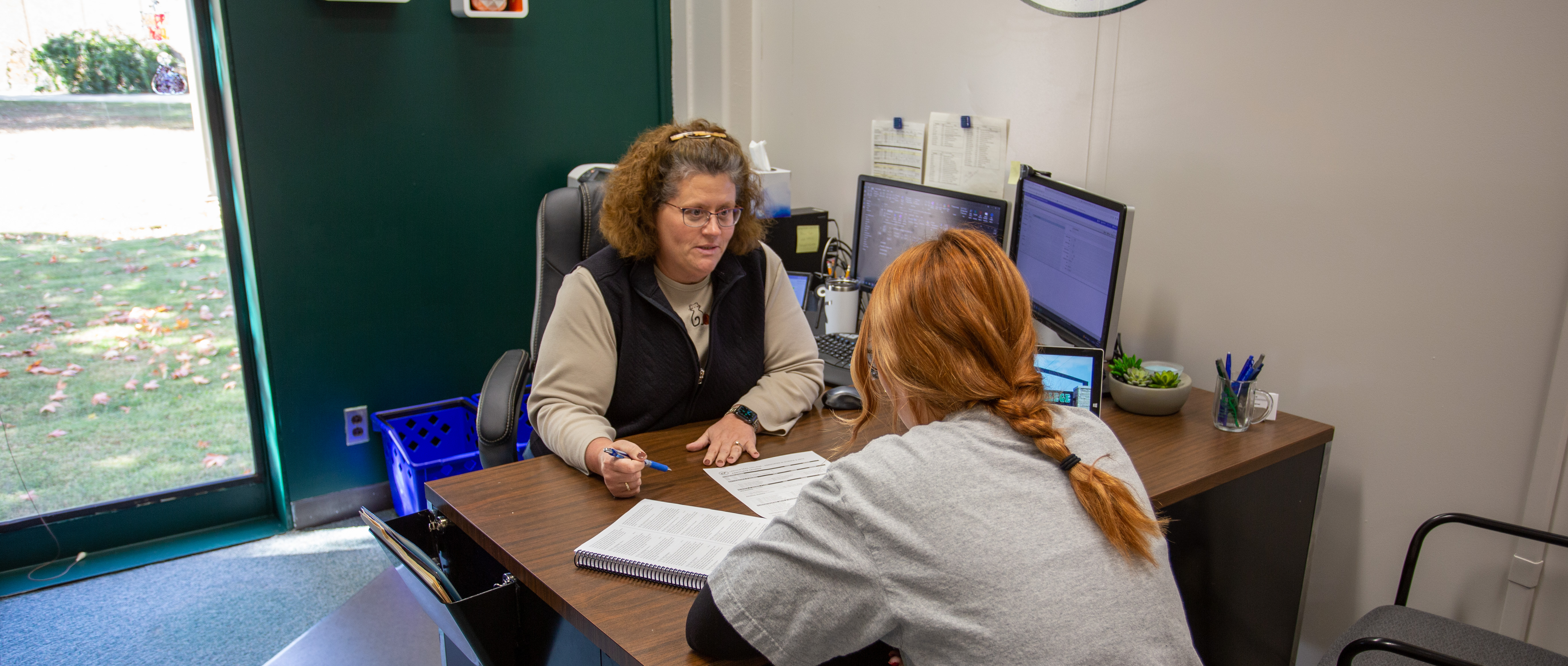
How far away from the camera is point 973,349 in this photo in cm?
96

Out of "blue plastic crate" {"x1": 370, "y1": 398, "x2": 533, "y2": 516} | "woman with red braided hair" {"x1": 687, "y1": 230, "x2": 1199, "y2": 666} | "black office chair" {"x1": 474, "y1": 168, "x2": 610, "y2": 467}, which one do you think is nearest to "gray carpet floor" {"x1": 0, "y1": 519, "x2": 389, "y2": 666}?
"blue plastic crate" {"x1": 370, "y1": 398, "x2": 533, "y2": 516}

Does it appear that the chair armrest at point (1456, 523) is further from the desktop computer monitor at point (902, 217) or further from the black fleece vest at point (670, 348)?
the black fleece vest at point (670, 348)

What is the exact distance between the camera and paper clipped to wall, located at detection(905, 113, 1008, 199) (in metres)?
2.39

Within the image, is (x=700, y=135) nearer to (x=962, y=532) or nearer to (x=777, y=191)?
(x=777, y=191)

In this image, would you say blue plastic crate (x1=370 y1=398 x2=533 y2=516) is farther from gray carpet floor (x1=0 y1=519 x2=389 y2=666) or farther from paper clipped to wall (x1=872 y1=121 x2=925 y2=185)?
paper clipped to wall (x1=872 y1=121 x2=925 y2=185)

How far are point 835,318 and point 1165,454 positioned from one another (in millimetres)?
1026

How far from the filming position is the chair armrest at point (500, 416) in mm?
1766

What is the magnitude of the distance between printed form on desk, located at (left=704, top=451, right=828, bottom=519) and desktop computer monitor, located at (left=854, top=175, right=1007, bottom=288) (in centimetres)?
72

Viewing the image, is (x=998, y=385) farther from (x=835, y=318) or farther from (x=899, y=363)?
(x=835, y=318)

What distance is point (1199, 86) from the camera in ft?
6.36

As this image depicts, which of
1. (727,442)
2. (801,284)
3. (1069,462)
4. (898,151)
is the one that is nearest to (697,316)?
(727,442)

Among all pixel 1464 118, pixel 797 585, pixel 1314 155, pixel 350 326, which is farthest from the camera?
pixel 350 326

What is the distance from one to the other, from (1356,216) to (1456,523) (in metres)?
0.59

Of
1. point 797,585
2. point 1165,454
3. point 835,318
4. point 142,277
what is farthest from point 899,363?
point 142,277
